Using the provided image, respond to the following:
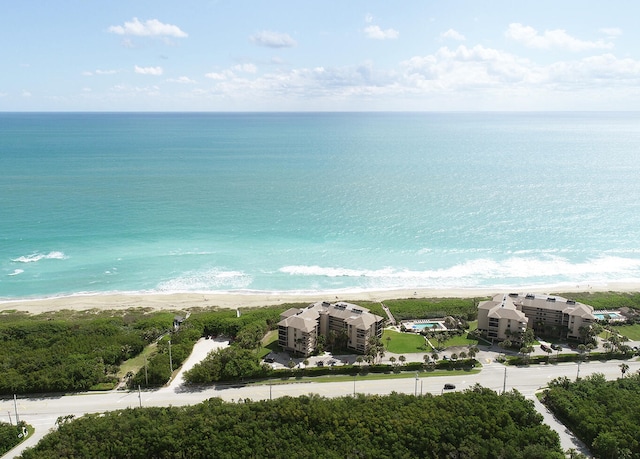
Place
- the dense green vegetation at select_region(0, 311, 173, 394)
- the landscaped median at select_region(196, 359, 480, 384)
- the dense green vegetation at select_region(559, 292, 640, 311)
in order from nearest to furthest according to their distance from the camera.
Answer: the dense green vegetation at select_region(0, 311, 173, 394)
the landscaped median at select_region(196, 359, 480, 384)
the dense green vegetation at select_region(559, 292, 640, 311)

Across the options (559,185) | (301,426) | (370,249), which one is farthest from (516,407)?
(559,185)

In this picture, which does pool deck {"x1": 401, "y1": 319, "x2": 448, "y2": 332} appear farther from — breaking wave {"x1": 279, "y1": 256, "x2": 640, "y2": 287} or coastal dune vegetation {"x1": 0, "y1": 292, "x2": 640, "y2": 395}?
breaking wave {"x1": 279, "y1": 256, "x2": 640, "y2": 287}

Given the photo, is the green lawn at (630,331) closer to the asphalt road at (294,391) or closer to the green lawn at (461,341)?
the asphalt road at (294,391)

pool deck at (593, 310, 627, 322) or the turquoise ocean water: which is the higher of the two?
the turquoise ocean water

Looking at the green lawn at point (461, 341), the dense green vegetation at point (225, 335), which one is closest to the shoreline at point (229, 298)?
the dense green vegetation at point (225, 335)

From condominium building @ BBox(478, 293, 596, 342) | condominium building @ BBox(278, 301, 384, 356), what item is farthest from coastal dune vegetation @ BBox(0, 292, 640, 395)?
condominium building @ BBox(478, 293, 596, 342)

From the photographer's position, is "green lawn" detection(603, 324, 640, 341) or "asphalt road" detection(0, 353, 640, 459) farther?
"green lawn" detection(603, 324, 640, 341)
